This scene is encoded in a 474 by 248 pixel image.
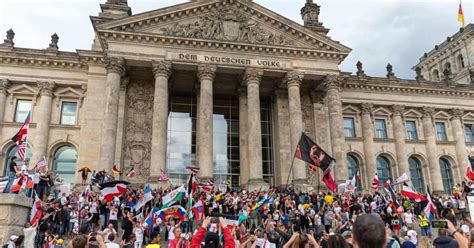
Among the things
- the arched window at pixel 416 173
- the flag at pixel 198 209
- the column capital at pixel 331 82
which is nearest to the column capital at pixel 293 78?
the column capital at pixel 331 82

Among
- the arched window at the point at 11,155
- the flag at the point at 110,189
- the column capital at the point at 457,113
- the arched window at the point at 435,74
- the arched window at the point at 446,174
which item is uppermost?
the arched window at the point at 435,74

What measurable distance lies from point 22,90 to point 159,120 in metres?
13.2

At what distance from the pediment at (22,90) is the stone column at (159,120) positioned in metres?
11.2

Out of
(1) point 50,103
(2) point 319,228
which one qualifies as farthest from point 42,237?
(1) point 50,103

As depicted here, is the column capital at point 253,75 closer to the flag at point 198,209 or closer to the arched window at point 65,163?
the flag at point 198,209

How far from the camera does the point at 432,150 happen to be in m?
36.8

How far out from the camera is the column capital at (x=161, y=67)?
2622 cm

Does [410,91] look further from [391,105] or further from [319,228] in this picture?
[319,228]

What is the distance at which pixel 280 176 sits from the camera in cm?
2939

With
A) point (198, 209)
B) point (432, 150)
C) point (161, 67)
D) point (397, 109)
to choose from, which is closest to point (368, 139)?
point (397, 109)

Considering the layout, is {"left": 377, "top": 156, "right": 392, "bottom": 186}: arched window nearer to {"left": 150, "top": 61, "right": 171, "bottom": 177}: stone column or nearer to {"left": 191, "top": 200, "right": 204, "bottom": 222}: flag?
{"left": 150, "top": 61, "right": 171, "bottom": 177}: stone column

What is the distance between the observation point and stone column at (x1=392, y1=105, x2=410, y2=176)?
35375mm

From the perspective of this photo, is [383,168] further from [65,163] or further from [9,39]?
[9,39]

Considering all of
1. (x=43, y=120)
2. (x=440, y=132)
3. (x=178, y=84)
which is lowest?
(x=43, y=120)
